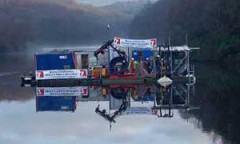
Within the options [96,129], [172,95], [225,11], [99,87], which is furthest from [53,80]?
[225,11]

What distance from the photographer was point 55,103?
29281 mm

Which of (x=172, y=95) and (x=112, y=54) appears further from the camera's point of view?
(x=112, y=54)

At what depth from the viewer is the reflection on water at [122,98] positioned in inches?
1015

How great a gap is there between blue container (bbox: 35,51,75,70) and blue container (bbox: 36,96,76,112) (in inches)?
263

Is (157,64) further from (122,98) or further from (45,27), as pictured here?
(45,27)

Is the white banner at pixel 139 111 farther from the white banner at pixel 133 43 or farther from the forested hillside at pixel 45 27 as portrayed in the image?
the forested hillside at pixel 45 27

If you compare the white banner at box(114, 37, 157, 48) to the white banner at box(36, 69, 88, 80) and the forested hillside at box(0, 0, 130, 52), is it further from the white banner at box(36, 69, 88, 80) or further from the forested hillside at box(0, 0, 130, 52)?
the forested hillside at box(0, 0, 130, 52)

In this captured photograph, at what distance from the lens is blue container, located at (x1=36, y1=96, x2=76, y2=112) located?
2758 centimetres

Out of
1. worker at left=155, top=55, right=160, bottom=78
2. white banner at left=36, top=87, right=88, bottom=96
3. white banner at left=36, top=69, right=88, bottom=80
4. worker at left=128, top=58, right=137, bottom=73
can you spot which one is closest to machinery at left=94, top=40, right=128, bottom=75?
worker at left=128, top=58, right=137, bottom=73

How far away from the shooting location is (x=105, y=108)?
27.3 m

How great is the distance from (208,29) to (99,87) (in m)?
35.2

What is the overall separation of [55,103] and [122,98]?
11.2 feet

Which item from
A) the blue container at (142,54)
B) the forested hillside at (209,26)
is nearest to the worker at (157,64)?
the blue container at (142,54)

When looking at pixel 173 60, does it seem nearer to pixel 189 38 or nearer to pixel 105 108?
pixel 105 108
